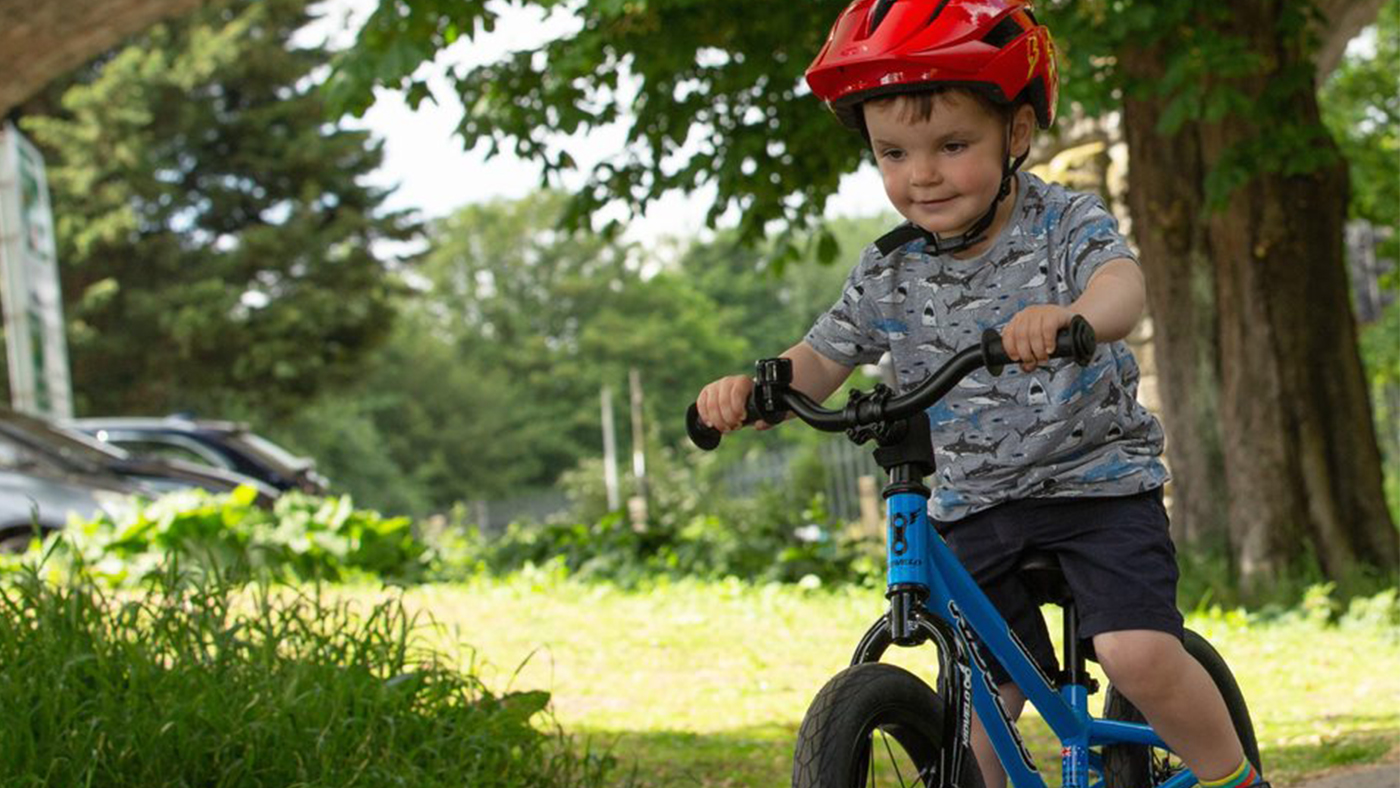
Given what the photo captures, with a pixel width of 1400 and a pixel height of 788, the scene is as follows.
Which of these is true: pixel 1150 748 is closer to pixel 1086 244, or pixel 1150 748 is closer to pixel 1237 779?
pixel 1237 779

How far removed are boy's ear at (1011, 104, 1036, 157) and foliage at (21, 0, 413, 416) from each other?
2965cm

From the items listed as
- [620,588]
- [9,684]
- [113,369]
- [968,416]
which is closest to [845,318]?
[968,416]

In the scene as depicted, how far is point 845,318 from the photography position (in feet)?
9.97

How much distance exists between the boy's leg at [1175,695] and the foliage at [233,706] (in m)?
1.56

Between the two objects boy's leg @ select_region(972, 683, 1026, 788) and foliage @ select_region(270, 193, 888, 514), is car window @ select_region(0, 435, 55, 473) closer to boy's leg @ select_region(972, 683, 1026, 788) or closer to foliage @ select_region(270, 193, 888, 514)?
boy's leg @ select_region(972, 683, 1026, 788)

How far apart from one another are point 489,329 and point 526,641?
199ft

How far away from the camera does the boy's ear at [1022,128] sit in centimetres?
289

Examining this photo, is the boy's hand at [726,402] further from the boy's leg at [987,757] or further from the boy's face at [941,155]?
the boy's leg at [987,757]

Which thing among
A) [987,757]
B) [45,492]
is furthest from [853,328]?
[45,492]

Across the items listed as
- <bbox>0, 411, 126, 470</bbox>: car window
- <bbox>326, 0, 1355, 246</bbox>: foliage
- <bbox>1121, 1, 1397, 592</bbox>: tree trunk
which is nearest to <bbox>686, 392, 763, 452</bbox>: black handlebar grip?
<bbox>326, 0, 1355, 246</bbox>: foliage

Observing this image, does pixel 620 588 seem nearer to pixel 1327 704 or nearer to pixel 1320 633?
pixel 1320 633

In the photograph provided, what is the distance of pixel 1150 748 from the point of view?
10.5 feet

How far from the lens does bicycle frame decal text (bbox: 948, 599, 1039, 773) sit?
2686 mm

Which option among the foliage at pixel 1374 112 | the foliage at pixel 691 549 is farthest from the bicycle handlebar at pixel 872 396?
the foliage at pixel 1374 112
